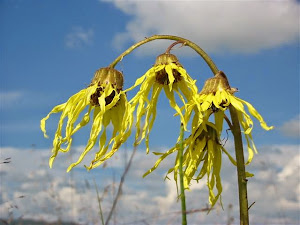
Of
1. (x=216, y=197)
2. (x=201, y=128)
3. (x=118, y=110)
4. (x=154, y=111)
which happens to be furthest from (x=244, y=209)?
(x=118, y=110)

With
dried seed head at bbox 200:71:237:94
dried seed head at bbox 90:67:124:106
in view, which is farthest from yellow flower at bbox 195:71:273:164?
dried seed head at bbox 90:67:124:106

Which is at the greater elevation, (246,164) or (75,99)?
(75,99)

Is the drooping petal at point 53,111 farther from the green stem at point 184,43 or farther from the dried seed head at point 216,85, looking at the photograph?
the dried seed head at point 216,85

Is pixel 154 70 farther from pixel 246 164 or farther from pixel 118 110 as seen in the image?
pixel 246 164

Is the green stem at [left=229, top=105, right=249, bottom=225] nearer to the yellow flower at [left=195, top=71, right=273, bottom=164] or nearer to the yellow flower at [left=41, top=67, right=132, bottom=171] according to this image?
the yellow flower at [left=195, top=71, right=273, bottom=164]

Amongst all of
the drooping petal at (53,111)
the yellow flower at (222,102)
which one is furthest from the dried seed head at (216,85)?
the drooping petal at (53,111)

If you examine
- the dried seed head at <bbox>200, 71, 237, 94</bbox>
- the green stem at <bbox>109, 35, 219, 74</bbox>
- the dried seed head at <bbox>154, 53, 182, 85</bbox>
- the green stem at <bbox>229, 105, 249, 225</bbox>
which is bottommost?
the green stem at <bbox>229, 105, 249, 225</bbox>

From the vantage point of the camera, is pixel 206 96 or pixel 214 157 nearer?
pixel 206 96
